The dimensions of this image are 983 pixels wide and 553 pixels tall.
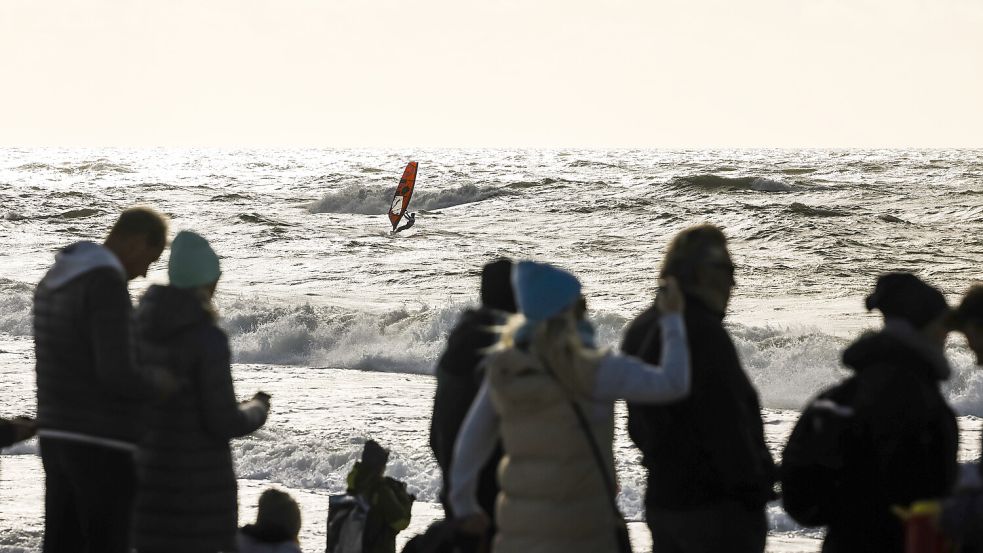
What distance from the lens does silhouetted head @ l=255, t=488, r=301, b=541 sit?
3748 mm

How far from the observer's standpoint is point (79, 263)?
337 centimetres

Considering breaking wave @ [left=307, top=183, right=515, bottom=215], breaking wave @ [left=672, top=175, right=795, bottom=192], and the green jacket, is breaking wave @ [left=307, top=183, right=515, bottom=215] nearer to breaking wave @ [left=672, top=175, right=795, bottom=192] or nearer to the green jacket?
breaking wave @ [left=672, top=175, right=795, bottom=192]

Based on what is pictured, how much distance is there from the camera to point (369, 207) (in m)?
46.2

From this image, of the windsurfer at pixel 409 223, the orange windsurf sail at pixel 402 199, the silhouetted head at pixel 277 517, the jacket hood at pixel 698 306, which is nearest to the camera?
the jacket hood at pixel 698 306

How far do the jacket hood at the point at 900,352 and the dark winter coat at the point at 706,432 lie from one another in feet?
0.91

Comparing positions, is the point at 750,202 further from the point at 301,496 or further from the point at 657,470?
the point at 657,470

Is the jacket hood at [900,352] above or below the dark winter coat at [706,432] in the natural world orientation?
above

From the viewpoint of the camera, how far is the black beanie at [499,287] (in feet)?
11.2

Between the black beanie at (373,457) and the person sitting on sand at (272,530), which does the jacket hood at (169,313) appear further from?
the black beanie at (373,457)

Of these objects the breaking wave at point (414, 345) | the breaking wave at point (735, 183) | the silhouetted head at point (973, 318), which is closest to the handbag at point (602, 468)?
the silhouetted head at point (973, 318)

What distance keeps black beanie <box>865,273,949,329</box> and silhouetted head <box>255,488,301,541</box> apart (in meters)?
1.83

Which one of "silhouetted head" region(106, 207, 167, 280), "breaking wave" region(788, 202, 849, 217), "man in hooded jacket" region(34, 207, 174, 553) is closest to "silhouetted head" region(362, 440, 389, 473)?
"man in hooded jacket" region(34, 207, 174, 553)

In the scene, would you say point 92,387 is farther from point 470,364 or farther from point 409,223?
point 409,223

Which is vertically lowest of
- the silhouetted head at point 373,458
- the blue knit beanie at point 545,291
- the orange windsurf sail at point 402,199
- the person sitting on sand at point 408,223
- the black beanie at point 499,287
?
the person sitting on sand at point 408,223
